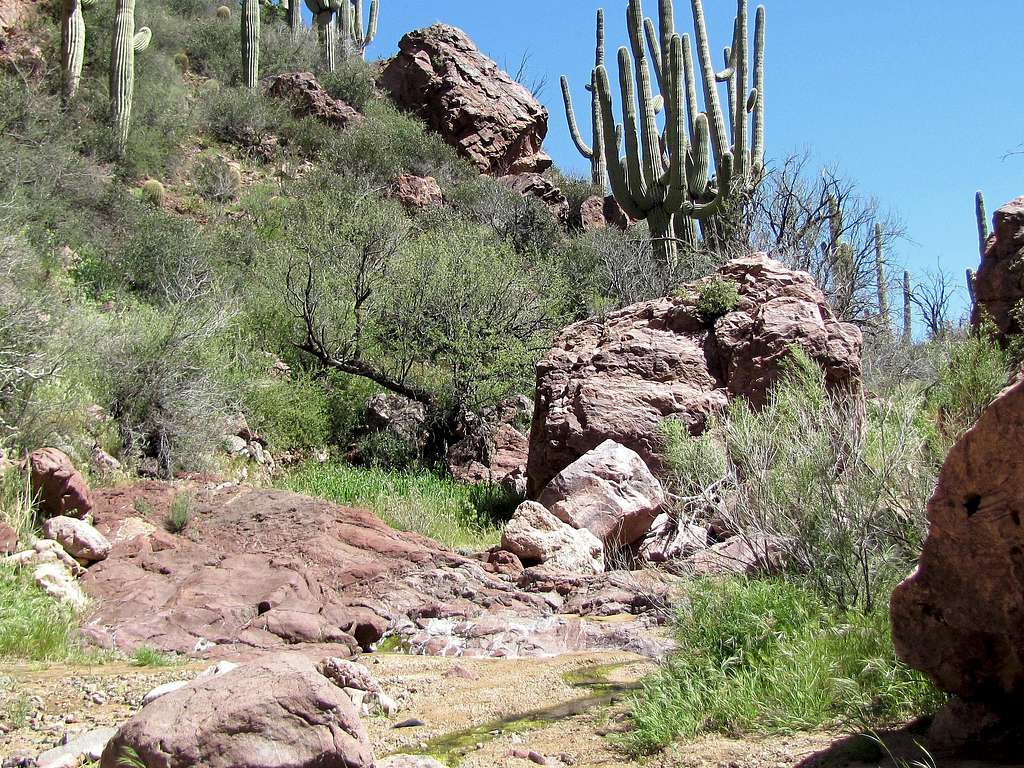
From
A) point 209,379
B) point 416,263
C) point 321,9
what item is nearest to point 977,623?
point 209,379

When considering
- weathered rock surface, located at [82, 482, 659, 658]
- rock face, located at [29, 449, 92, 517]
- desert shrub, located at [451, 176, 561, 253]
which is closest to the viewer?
weathered rock surface, located at [82, 482, 659, 658]

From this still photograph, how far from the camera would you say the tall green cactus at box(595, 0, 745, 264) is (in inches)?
748

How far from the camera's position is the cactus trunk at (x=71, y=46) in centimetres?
2392

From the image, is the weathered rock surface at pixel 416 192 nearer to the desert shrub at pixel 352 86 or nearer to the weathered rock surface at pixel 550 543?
the desert shrub at pixel 352 86

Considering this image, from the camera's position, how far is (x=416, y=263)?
627 inches

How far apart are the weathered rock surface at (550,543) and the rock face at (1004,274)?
486 cm

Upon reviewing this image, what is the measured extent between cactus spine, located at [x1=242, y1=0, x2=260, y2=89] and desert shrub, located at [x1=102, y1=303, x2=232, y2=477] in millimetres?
19872

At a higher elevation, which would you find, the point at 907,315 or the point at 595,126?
the point at 595,126

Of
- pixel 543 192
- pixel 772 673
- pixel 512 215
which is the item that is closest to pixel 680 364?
pixel 772 673

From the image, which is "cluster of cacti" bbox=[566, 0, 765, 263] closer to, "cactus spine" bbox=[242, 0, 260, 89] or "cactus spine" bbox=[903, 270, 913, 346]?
"cactus spine" bbox=[903, 270, 913, 346]

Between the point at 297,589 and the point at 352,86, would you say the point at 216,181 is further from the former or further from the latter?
the point at 297,589

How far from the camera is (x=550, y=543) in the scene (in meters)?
9.17

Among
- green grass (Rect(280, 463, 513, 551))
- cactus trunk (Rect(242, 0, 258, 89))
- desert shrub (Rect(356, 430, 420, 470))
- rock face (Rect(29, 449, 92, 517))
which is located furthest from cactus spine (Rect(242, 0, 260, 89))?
rock face (Rect(29, 449, 92, 517))

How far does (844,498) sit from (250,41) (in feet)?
94.9
